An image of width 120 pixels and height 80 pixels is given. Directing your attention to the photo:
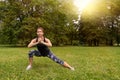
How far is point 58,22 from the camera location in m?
56.4

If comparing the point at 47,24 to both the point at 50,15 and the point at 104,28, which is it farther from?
the point at 104,28

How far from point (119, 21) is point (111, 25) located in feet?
6.48

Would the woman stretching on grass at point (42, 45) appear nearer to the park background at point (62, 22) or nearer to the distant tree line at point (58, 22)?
the park background at point (62, 22)

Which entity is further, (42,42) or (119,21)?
(119,21)

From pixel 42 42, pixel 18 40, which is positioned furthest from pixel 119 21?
pixel 42 42

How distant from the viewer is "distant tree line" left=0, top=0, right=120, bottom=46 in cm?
5194

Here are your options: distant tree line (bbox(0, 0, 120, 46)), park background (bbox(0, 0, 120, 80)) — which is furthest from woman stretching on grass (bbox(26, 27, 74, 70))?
distant tree line (bbox(0, 0, 120, 46))

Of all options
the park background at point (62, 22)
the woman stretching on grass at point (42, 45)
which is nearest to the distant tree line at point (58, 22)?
the park background at point (62, 22)

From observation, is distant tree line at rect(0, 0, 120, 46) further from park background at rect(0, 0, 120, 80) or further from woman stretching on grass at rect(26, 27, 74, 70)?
woman stretching on grass at rect(26, 27, 74, 70)

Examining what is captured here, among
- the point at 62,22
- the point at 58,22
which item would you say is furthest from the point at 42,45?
the point at 62,22

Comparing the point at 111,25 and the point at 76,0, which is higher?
the point at 76,0

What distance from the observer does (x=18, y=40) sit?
5288cm

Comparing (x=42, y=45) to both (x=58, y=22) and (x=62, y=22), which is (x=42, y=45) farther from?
(x=62, y=22)

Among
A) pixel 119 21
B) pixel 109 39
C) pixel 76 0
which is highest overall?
pixel 76 0
